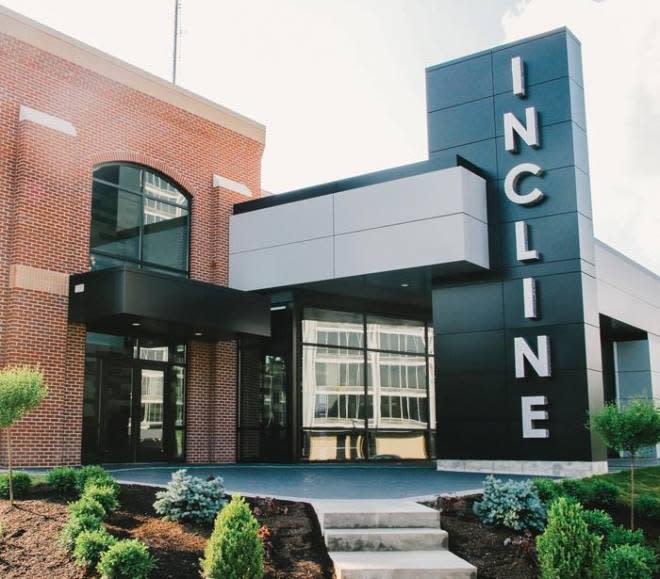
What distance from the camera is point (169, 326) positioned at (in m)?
17.6

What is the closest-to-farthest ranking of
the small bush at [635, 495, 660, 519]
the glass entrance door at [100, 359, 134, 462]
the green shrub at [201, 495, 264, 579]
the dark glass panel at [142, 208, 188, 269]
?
the green shrub at [201, 495, 264, 579] → the small bush at [635, 495, 660, 519] → the glass entrance door at [100, 359, 134, 462] → the dark glass panel at [142, 208, 188, 269]

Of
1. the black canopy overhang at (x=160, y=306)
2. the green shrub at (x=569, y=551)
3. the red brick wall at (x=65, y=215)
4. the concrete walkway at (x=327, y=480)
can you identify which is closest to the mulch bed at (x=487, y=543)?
the green shrub at (x=569, y=551)

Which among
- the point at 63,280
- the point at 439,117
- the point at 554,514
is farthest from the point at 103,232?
the point at 554,514

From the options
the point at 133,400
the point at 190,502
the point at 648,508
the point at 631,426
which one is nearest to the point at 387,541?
the point at 190,502

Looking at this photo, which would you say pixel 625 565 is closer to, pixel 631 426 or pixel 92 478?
pixel 631 426

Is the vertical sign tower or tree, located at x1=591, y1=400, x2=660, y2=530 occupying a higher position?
the vertical sign tower

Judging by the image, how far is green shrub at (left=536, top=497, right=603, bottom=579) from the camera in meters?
8.23

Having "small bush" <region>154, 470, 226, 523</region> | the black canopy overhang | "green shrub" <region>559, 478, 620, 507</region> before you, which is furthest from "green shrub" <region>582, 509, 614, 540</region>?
the black canopy overhang

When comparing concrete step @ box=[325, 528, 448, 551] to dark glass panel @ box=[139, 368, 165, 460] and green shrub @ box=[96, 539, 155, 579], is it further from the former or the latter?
dark glass panel @ box=[139, 368, 165, 460]

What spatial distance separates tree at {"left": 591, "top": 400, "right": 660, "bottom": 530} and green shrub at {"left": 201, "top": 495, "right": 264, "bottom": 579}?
642 cm

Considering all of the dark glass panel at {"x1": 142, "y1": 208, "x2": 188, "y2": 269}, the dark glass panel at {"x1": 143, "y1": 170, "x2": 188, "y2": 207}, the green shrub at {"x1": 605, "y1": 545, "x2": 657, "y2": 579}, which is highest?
the dark glass panel at {"x1": 143, "y1": 170, "x2": 188, "y2": 207}

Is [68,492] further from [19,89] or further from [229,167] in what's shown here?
[229,167]

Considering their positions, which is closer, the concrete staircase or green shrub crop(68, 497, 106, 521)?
the concrete staircase

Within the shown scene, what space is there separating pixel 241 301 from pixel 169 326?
6.39 ft
